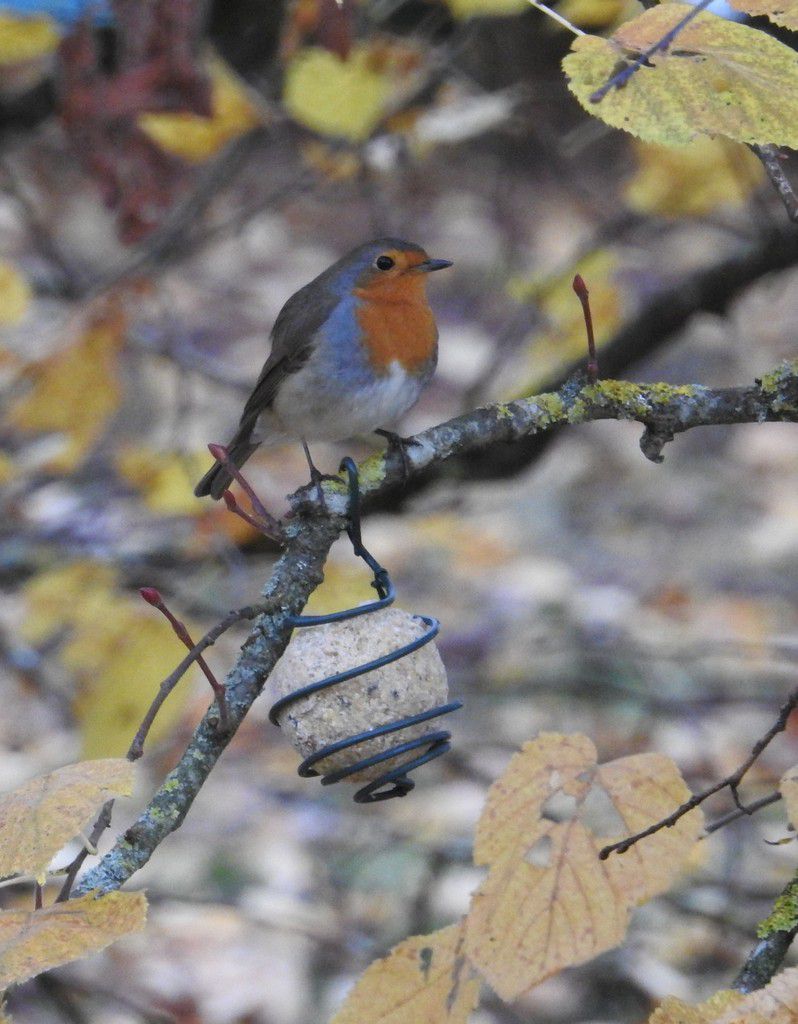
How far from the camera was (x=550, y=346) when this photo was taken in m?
3.48

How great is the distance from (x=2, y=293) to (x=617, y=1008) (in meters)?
2.10

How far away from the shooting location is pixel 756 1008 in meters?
1.02

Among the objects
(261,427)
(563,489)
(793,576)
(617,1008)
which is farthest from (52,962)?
(563,489)

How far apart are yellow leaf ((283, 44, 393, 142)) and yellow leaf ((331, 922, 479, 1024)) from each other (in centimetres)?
188

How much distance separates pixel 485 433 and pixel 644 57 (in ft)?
1.74

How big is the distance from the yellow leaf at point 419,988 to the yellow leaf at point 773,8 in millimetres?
887

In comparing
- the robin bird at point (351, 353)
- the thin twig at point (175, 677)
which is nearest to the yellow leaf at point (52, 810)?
the thin twig at point (175, 677)

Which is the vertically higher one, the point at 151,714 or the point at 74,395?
the point at 151,714

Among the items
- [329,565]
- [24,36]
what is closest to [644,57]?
[329,565]

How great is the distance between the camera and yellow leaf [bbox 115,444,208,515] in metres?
3.01

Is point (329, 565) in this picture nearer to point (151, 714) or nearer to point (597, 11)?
point (597, 11)

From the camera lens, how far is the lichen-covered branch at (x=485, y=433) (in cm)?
145

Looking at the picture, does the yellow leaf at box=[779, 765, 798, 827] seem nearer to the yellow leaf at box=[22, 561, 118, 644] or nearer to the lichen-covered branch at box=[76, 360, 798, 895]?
the lichen-covered branch at box=[76, 360, 798, 895]

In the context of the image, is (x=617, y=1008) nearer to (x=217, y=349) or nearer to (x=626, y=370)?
(x=626, y=370)
